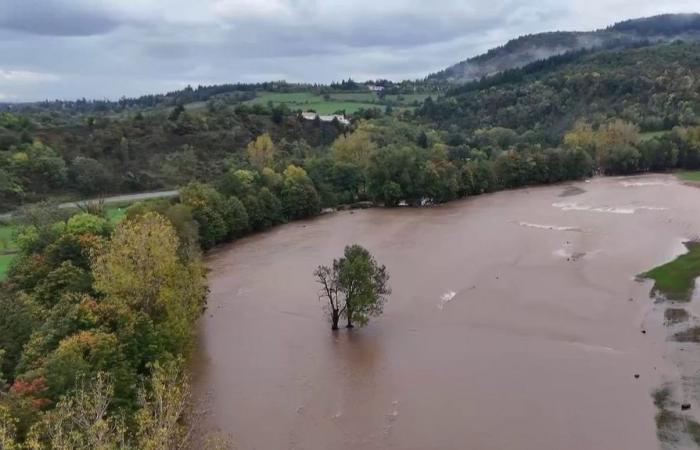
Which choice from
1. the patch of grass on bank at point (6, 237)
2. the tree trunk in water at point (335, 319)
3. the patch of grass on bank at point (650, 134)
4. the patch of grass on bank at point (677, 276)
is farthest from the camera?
the patch of grass on bank at point (650, 134)

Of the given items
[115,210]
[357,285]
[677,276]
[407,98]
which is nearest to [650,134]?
[677,276]

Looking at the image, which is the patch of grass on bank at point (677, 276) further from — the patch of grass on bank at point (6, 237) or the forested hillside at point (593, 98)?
the forested hillside at point (593, 98)

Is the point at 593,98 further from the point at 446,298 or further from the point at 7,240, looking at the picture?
the point at 7,240

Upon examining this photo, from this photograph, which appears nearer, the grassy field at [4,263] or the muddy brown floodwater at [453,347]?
the muddy brown floodwater at [453,347]

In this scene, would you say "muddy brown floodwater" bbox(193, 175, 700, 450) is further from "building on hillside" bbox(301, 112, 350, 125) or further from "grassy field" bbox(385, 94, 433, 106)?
"grassy field" bbox(385, 94, 433, 106)

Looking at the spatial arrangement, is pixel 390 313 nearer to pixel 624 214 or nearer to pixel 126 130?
pixel 624 214

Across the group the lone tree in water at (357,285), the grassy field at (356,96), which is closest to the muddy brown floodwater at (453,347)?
the lone tree in water at (357,285)
